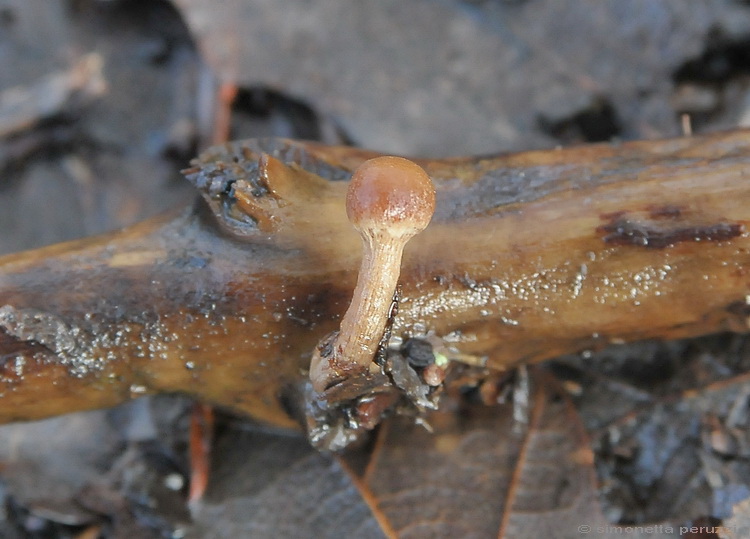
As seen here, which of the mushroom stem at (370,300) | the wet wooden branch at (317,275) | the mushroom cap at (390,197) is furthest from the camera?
the wet wooden branch at (317,275)

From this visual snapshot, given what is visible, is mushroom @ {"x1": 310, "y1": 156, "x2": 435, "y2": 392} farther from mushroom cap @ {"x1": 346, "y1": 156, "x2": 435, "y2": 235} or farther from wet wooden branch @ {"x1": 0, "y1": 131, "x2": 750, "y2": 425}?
wet wooden branch @ {"x1": 0, "y1": 131, "x2": 750, "y2": 425}

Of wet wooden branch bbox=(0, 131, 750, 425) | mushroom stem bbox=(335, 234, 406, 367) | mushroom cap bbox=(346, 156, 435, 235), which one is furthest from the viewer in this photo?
wet wooden branch bbox=(0, 131, 750, 425)

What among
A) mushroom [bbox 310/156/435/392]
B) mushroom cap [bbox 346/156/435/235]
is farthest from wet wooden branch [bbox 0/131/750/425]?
mushroom cap [bbox 346/156/435/235]

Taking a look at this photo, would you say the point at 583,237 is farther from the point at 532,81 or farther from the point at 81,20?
the point at 81,20

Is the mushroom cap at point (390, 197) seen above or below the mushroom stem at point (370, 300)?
above

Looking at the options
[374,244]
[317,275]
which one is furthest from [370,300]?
[317,275]

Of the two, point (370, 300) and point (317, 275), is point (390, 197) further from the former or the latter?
point (317, 275)

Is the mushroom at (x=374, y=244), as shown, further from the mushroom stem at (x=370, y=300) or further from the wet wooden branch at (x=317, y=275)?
the wet wooden branch at (x=317, y=275)

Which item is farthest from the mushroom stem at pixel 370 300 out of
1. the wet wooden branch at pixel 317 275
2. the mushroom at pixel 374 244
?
the wet wooden branch at pixel 317 275

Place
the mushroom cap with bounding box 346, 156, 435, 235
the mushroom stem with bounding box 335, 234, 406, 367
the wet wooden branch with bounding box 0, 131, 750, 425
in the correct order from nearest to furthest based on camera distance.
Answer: the mushroom cap with bounding box 346, 156, 435, 235
the mushroom stem with bounding box 335, 234, 406, 367
the wet wooden branch with bounding box 0, 131, 750, 425
